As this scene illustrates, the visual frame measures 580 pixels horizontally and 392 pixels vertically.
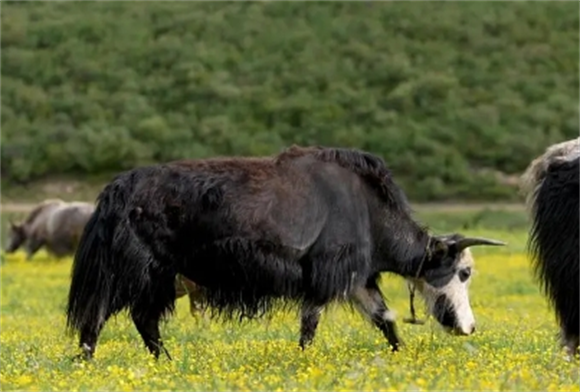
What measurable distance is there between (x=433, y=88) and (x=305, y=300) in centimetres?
4044

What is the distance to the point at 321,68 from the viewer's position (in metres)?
51.5

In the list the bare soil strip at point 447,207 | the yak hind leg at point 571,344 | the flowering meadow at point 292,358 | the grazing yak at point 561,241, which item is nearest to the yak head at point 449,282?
the flowering meadow at point 292,358

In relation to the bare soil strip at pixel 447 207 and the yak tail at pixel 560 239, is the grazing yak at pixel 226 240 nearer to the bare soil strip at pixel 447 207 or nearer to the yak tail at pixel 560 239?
Answer: the yak tail at pixel 560 239

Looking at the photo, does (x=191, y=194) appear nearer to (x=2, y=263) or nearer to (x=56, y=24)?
(x=2, y=263)

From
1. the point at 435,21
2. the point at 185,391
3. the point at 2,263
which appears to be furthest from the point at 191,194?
the point at 435,21

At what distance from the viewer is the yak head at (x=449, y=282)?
1117 centimetres

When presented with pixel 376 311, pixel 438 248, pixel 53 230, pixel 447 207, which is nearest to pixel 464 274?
pixel 438 248

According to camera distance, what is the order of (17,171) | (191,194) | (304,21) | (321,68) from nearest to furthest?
(191,194) < (17,171) < (321,68) < (304,21)

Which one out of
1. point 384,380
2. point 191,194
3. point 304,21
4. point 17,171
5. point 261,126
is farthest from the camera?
point 304,21

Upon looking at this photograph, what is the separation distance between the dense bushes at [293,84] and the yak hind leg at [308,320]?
30.5 m

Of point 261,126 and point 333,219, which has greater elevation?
point 333,219

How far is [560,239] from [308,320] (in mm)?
2575

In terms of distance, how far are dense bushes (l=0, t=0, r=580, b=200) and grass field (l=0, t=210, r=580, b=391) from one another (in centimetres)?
2769

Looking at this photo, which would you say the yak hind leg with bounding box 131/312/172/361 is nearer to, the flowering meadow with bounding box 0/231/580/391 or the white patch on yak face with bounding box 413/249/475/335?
the flowering meadow with bounding box 0/231/580/391
